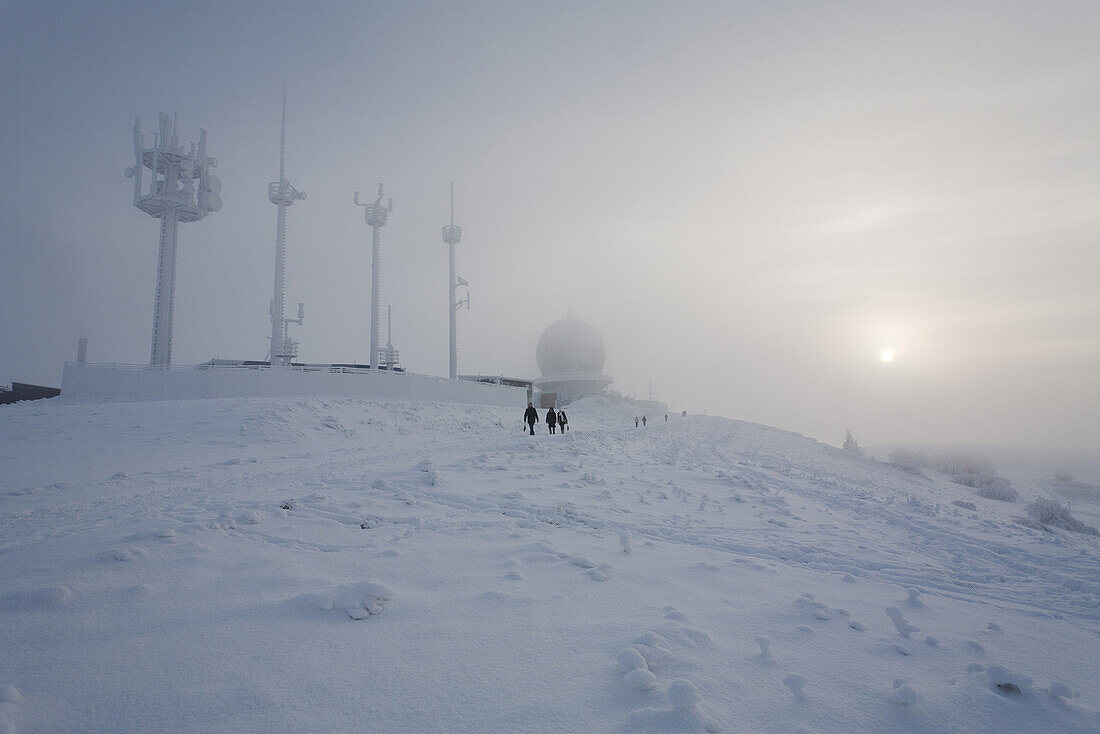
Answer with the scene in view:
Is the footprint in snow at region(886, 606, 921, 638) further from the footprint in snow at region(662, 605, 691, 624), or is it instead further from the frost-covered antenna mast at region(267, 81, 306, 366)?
the frost-covered antenna mast at region(267, 81, 306, 366)

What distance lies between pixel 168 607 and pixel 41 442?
53.8 ft

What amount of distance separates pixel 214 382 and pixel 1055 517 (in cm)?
3620

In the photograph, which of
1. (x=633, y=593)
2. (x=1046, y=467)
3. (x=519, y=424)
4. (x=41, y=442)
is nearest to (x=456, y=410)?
(x=519, y=424)

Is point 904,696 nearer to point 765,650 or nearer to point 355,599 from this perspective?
point 765,650

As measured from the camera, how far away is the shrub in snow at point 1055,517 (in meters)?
11.4

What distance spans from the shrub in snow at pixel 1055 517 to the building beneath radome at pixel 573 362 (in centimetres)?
5721

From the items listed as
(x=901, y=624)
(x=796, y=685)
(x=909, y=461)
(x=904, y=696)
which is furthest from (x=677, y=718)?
(x=909, y=461)

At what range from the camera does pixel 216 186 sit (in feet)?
125

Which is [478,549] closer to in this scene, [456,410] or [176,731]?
[176,731]

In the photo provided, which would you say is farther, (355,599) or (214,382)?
(214,382)

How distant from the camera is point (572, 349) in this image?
7125 cm

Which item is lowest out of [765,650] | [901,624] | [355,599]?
[901,624]

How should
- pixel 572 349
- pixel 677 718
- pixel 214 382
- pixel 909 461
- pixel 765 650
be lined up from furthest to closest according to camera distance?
pixel 572 349, pixel 909 461, pixel 214 382, pixel 765 650, pixel 677 718

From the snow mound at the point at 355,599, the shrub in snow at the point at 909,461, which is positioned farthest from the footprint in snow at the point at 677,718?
the shrub in snow at the point at 909,461
